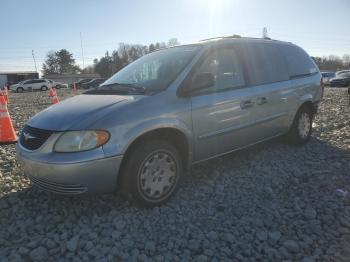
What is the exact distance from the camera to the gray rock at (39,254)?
2817 mm

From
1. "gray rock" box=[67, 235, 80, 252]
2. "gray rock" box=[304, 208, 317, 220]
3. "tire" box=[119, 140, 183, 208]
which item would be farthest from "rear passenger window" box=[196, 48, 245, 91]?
"gray rock" box=[67, 235, 80, 252]

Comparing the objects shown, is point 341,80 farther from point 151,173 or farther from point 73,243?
point 73,243

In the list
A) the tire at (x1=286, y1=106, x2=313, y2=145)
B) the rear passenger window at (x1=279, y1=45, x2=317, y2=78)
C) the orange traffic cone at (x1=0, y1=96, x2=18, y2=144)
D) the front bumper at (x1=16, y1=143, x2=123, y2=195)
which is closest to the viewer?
the front bumper at (x1=16, y1=143, x2=123, y2=195)

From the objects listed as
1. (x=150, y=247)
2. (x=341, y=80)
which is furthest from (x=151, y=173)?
(x=341, y=80)

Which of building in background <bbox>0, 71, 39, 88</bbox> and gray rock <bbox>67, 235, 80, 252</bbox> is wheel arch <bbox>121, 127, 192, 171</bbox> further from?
building in background <bbox>0, 71, 39, 88</bbox>

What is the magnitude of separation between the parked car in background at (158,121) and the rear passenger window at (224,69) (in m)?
0.01

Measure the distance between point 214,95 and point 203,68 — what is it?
344 mm

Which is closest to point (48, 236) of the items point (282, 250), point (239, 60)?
point (282, 250)

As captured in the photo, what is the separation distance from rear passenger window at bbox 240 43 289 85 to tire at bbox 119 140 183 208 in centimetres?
173

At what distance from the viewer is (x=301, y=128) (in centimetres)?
579

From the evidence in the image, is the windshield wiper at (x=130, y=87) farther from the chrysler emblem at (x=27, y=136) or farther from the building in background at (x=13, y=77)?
the building in background at (x=13, y=77)

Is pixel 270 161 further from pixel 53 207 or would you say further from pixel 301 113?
pixel 53 207

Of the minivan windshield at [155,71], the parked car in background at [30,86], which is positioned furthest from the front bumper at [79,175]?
the parked car in background at [30,86]

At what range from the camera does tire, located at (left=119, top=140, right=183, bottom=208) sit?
3.33 metres
